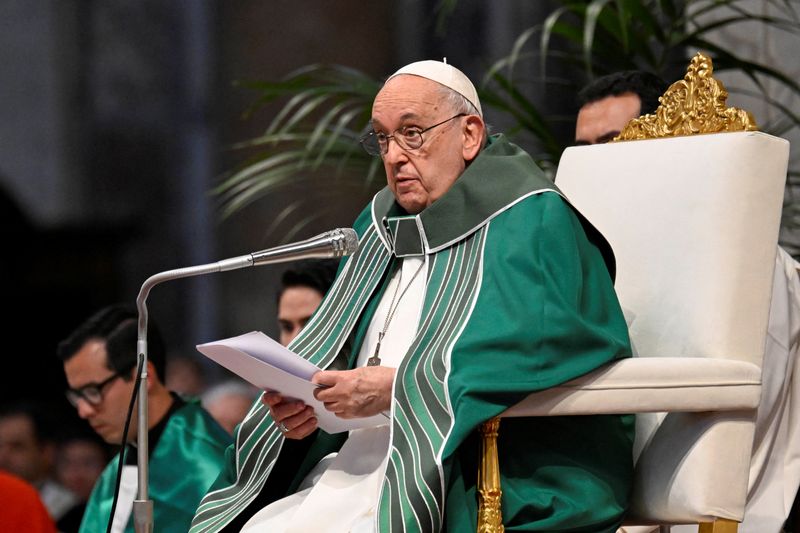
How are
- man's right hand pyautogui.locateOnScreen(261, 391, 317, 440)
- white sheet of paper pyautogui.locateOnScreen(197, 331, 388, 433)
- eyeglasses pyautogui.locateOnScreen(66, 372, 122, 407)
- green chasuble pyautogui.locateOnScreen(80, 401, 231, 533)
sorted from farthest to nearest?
eyeglasses pyautogui.locateOnScreen(66, 372, 122, 407) < green chasuble pyautogui.locateOnScreen(80, 401, 231, 533) < man's right hand pyautogui.locateOnScreen(261, 391, 317, 440) < white sheet of paper pyautogui.locateOnScreen(197, 331, 388, 433)

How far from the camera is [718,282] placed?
278 centimetres

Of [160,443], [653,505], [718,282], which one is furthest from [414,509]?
[160,443]

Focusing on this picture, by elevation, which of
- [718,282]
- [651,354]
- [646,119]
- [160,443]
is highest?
[646,119]

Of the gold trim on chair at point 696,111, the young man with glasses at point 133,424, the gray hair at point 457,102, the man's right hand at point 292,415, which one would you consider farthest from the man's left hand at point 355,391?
the young man with glasses at point 133,424

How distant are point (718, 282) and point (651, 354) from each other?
0.83 ft

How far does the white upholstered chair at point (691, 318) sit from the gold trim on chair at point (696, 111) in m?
0.05

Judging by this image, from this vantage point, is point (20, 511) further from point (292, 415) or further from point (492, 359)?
point (492, 359)

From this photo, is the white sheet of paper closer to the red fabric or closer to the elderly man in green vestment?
the elderly man in green vestment

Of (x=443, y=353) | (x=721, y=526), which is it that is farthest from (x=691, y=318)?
(x=443, y=353)

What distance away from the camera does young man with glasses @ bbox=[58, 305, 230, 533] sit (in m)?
4.12

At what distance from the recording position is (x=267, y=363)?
2.50 m

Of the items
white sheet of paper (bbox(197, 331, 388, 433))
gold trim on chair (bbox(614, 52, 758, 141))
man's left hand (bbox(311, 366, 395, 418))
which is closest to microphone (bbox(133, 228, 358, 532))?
white sheet of paper (bbox(197, 331, 388, 433))

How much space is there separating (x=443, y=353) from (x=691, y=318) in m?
0.59

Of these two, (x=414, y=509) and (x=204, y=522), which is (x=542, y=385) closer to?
(x=414, y=509)
